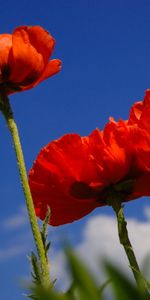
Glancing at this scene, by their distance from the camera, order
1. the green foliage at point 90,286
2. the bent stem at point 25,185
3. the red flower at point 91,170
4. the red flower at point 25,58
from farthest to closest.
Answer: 1. the red flower at point 25,58
2. the red flower at point 91,170
3. the bent stem at point 25,185
4. the green foliage at point 90,286

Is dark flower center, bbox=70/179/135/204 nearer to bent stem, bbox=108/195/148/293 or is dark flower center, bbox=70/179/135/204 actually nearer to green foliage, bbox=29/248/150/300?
bent stem, bbox=108/195/148/293

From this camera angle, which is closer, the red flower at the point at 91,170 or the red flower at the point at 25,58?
the red flower at the point at 91,170

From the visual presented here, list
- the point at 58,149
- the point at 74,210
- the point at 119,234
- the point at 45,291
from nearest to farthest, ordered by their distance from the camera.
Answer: the point at 45,291, the point at 119,234, the point at 58,149, the point at 74,210

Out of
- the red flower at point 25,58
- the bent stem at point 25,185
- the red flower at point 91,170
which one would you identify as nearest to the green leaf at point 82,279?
the bent stem at point 25,185

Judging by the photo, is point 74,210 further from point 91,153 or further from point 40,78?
point 40,78

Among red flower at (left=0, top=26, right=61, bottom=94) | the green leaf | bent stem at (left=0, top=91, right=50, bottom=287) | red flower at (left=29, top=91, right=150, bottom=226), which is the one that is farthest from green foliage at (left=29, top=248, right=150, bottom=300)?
red flower at (left=0, top=26, right=61, bottom=94)

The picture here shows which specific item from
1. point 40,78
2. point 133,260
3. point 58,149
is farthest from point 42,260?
point 40,78

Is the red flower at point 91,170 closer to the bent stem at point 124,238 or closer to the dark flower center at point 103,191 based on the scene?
the dark flower center at point 103,191
